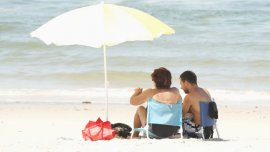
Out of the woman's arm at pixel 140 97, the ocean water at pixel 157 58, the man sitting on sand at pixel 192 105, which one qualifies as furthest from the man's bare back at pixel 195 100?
the ocean water at pixel 157 58

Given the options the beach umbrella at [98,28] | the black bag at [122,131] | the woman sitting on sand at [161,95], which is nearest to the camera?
the beach umbrella at [98,28]

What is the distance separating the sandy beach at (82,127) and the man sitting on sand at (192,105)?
302 mm

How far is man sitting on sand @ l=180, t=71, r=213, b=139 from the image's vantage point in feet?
25.8

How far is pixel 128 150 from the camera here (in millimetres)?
7016

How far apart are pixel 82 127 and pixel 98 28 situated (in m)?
2.66

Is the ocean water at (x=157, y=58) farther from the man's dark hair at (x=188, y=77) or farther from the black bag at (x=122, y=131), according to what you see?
the man's dark hair at (x=188, y=77)

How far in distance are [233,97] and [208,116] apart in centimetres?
486

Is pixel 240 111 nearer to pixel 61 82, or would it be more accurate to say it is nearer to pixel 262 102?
pixel 262 102

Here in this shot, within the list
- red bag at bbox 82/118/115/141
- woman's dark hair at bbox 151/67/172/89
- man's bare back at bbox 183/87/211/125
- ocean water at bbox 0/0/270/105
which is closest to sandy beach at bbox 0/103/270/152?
red bag at bbox 82/118/115/141

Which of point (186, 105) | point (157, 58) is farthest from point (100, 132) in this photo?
point (157, 58)

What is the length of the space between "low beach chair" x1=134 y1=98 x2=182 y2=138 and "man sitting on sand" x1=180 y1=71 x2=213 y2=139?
0.66 ft

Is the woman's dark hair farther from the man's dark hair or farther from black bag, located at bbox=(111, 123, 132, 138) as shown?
black bag, located at bbox=(111, 123, 132, 138)

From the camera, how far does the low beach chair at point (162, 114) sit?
25.4ft

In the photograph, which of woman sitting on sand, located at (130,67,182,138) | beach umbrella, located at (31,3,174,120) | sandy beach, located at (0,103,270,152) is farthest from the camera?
woman sitting on sand, located at (130,67,182,138)
